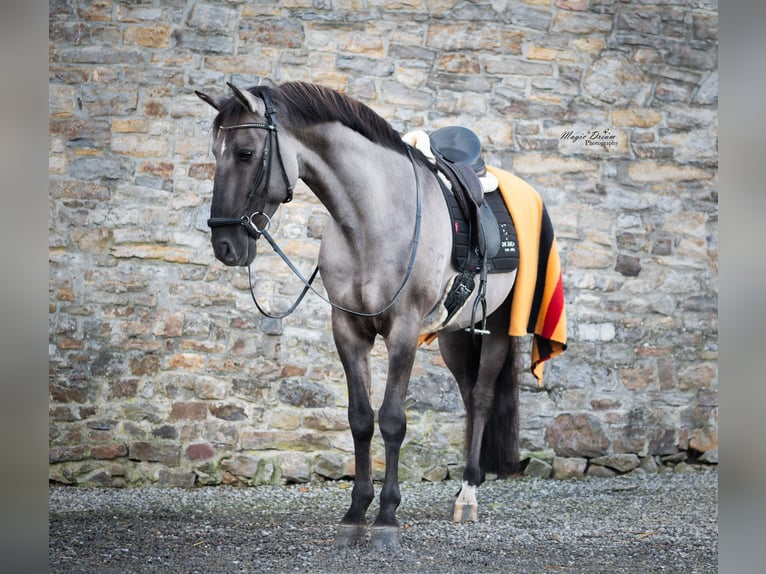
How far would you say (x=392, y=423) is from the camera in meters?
3.51

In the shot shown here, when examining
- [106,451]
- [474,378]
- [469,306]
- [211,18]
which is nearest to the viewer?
[469,306]

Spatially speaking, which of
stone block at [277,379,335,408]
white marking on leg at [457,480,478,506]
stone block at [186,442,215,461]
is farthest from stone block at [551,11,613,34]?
stone block at [186,442,215,461]

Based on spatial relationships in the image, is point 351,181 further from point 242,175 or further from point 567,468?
point 567,468

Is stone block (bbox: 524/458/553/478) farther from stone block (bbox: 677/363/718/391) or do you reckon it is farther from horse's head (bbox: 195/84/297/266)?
horse's head (bbox: 195/84/297/266)

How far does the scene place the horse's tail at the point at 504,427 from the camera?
4332mm

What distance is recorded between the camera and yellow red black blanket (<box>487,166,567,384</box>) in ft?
13.8

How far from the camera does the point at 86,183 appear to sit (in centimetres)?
501

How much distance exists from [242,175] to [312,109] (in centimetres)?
39

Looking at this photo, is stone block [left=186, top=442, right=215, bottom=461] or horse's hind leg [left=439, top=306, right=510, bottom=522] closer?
horse's hind leg [left=439, top=306, right=510, bottom=522]

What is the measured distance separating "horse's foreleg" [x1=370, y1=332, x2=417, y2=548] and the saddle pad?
19.1 inches

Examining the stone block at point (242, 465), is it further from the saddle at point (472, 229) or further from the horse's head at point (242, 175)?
the horse's head at point (242, 175)

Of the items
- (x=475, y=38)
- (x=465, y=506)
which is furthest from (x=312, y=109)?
(x=475, y=38)
